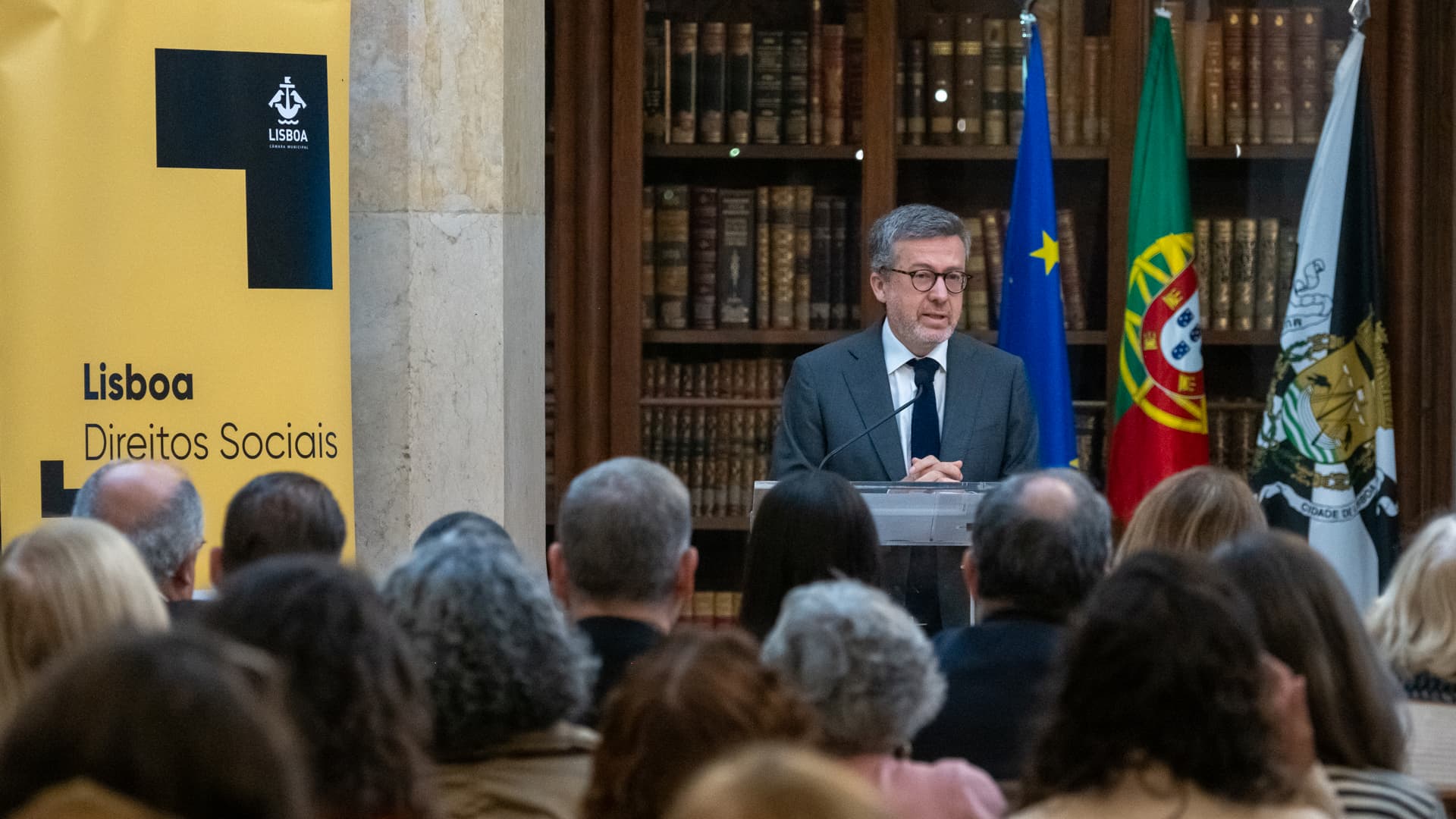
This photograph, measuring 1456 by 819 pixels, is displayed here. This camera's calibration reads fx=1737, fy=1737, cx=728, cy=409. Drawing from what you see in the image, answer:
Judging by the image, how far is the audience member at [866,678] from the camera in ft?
6.77

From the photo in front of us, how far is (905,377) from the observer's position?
183 inches

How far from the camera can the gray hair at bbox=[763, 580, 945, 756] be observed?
2.06 metres

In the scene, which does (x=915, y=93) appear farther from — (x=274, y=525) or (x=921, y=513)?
(x=274, y=525)

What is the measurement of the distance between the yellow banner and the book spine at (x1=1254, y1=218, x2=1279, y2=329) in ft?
10.8

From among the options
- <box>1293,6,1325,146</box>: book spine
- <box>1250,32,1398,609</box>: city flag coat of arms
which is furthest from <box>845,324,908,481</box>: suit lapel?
<box>1293,6,1325,146</box>: book spine

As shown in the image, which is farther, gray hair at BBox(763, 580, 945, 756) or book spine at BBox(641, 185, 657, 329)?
book spine at BBox(641, 185, 657, 329)

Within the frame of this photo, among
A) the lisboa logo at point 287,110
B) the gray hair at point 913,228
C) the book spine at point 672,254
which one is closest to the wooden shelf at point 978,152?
the book spine at point 672,254

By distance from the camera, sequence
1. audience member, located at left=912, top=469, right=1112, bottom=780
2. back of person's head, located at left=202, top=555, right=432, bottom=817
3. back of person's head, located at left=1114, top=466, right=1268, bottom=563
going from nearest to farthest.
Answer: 1. back of person's head, located at left=202, top=555, right=432, bottom=817
2. audience member, located at left=912, top=469, right=1112, bottom=780
3. back of person's head, located at left=1114, top=466, right=1268, bottom=563

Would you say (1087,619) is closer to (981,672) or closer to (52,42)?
(981,672)

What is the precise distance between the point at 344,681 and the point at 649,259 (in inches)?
Answer: 168

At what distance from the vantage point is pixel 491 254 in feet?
14.8

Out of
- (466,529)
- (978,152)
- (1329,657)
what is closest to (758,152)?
(978,152)

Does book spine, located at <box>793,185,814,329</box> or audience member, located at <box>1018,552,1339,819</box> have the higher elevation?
book spine, located at <box>793,185,814,329</box>

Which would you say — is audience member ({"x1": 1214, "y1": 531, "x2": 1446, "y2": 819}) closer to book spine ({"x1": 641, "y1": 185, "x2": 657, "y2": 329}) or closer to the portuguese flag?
the portuguese flag
